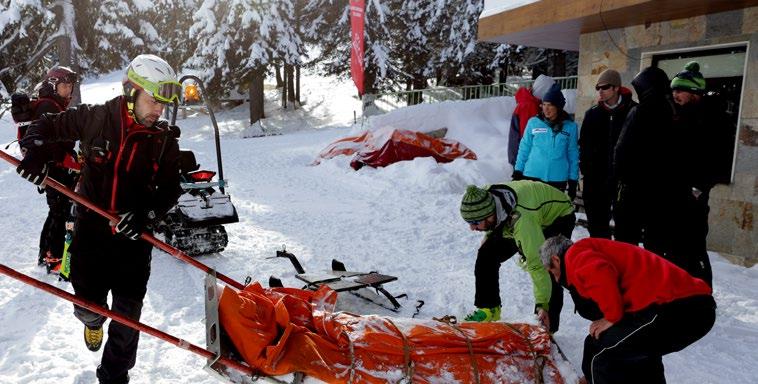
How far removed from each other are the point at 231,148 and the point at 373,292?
45.0 ft

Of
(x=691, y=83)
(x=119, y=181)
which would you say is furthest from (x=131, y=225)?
(x=691, y=83)

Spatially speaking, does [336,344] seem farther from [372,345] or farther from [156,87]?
[156,87]

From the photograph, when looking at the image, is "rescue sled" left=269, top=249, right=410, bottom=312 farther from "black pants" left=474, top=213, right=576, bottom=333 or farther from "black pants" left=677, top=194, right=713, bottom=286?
"black pants" left=677, top=194, right=713, bottom=286

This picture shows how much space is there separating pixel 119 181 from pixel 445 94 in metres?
18.1

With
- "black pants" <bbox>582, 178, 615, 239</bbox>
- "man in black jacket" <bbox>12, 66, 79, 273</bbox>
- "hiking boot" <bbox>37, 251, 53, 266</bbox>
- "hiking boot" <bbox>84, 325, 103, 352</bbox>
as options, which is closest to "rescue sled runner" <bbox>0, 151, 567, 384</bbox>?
"hiking boot" <bbox>84, 325, 103, 352</bbox>

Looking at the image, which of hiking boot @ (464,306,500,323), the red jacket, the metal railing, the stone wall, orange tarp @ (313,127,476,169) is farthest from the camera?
the metal railing

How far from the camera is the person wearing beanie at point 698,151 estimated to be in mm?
4020

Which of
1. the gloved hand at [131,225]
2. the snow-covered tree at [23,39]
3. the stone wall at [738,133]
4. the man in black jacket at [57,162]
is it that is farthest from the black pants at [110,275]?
the snow-covered tree at [23,39]

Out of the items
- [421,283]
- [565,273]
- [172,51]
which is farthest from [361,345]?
[172,51]

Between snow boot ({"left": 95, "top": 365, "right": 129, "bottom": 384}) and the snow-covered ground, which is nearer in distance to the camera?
snow boot ({"left": 95, "top": 365, "right": 129, "bottom": 384})

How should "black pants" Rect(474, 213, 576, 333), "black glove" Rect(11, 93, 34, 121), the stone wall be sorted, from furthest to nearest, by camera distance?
the stone wall < "black glove" Rect(11, 93, 34, 121) < "black pants" Rect(474, 213, 576, 333)

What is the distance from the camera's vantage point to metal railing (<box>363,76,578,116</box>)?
19.5 meters

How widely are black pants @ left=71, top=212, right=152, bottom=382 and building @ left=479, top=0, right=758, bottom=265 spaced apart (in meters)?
5.30

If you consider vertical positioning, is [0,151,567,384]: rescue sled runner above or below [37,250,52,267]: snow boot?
above
